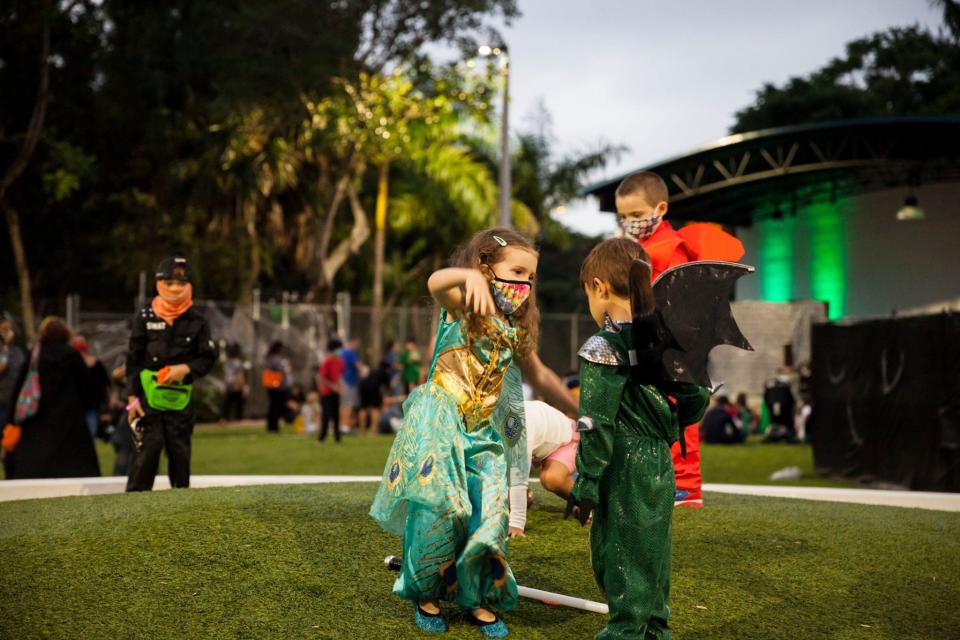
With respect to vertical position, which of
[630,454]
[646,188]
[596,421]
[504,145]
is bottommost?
[630,454]

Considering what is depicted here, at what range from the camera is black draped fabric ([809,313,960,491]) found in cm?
1165

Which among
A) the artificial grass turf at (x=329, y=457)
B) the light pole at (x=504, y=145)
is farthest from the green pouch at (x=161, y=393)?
the light pole at (x=504, y=145)

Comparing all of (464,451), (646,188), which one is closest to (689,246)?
(646,188)

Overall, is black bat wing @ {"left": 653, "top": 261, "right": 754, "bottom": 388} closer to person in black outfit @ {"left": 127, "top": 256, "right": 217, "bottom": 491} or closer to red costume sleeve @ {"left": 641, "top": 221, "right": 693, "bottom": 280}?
red costume sleeve @ {"left": 641, "top": 221, "right": 693, "bottom": 280}

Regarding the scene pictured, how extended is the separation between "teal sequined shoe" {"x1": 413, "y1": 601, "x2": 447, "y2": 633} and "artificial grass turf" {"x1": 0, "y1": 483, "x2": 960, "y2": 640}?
5cm

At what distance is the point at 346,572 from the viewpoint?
5109mm

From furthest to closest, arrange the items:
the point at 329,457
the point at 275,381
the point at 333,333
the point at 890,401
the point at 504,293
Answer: the point at 333,333, the point at 275,381, the point at 329,457, the point at 890,401, the point at 504,293

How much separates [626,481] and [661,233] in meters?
2.58

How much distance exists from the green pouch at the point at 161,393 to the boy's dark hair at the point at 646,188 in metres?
3.46

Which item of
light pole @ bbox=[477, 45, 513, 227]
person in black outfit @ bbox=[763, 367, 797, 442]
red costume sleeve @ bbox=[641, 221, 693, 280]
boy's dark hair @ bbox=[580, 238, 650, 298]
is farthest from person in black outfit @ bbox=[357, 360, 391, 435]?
boy's dark hair @ bbox=[580, 238, 650, 298]

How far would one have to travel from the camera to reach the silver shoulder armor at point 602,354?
395 cm

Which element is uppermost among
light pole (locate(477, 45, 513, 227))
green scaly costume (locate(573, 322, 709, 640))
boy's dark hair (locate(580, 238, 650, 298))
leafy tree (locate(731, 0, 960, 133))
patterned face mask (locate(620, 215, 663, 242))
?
leafy tree (locate(731, 0, 960, 133))

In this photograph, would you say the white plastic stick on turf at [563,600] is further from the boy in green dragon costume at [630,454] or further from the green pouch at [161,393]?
the green pouch at [161,393]

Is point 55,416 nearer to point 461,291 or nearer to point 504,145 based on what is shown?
point 461,291
